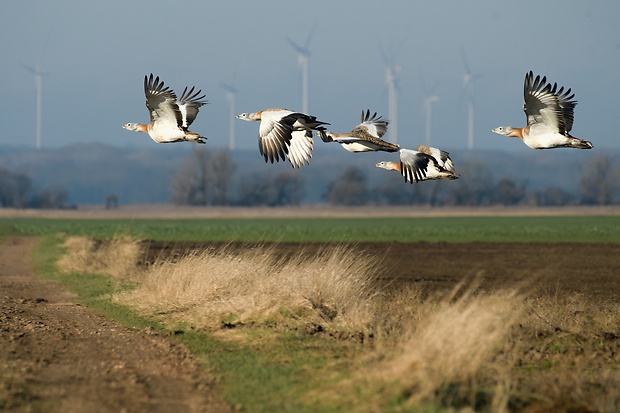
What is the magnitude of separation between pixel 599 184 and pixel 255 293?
16199cm

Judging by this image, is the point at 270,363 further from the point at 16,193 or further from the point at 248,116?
the point at 16,193

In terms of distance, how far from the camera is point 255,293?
17469 mm

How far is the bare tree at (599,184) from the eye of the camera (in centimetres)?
17062

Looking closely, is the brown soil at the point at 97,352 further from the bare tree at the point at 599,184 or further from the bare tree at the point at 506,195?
the bare tree at the point at 599,184

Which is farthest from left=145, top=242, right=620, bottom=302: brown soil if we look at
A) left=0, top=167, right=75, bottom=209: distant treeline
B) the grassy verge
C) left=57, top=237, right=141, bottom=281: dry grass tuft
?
left=0, top=167, right=75, bottom=209: distant treeline

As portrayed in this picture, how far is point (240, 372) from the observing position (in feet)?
43.2

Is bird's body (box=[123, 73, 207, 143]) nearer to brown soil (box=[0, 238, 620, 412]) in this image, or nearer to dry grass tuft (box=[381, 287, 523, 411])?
brown soil (box=[0, 238, 620, 412])

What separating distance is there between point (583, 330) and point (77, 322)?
29.1 feet

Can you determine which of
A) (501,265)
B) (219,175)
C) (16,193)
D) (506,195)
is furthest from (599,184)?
(501,265)

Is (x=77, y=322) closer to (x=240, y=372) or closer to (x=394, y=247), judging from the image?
(x=240, y=372)

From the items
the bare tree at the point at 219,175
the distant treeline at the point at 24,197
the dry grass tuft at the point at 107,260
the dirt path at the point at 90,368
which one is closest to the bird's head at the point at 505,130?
the dirt path at the point at 90,368

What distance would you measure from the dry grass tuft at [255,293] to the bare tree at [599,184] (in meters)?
157

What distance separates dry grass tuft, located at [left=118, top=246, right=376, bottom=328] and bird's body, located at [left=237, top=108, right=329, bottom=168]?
80.4 inches

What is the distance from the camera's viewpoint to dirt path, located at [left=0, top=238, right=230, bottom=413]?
11.3 metres
